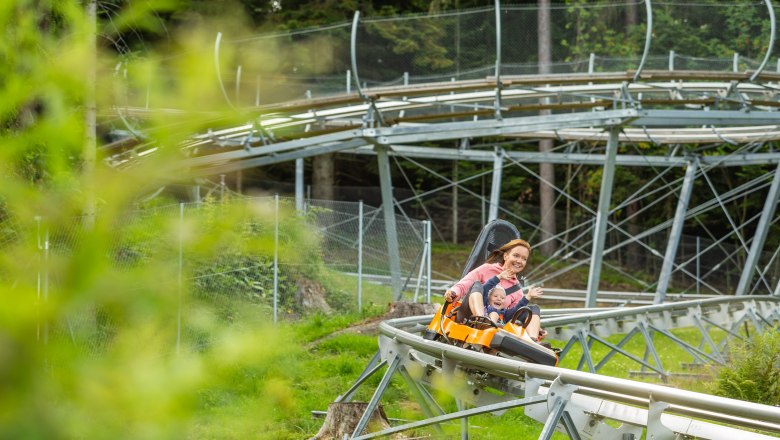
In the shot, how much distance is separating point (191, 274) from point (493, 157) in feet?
67.6

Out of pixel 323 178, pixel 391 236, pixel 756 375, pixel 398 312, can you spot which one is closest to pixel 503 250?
pixel 756 375

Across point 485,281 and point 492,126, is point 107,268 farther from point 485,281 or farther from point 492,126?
point 492,126

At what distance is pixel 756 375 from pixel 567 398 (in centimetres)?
501

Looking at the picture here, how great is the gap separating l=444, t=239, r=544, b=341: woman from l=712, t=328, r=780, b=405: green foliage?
2644 mm

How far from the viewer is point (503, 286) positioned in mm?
8031

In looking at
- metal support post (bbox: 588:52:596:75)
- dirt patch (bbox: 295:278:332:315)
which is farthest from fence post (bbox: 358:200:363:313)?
metal support post (bbox: 588:52:596:75)

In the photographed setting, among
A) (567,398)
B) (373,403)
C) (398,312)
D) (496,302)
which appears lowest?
(398,312)

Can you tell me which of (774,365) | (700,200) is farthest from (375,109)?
(700,200)

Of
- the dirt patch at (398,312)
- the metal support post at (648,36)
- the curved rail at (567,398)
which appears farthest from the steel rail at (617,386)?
the metal support post at (648,36)

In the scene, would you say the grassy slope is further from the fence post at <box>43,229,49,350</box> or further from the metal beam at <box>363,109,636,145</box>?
the metal beam at <box>363,109,636,145</box>

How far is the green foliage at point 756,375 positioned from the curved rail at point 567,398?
3119mm

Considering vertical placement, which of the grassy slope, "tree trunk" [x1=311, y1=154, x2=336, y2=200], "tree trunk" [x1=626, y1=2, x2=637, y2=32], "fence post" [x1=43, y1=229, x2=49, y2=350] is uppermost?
"tree trunk" [x1=626, y1=2, x2=637, y2=32]

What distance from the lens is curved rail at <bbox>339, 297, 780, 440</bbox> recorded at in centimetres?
452

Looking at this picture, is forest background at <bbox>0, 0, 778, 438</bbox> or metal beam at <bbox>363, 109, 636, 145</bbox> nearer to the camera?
forest background at <bbox>0, 0, 778, 438</bbox>
